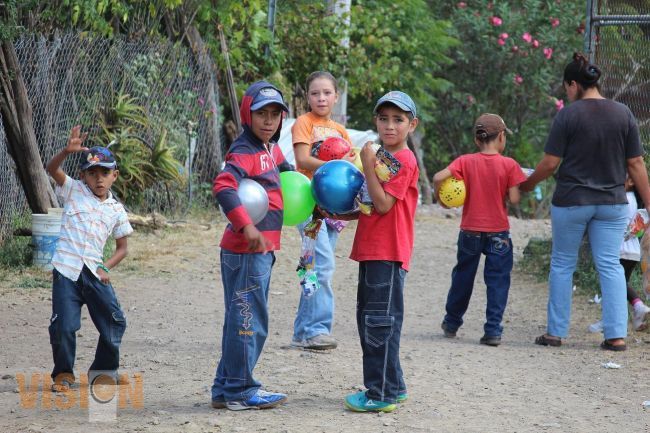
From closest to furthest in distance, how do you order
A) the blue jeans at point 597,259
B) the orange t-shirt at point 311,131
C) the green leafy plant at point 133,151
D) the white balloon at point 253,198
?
the white balloon at point 253,198 → the orange t-shirt at point 311,131 → the blue jeans at point 597,259 → the green leafy plant at point 133,151

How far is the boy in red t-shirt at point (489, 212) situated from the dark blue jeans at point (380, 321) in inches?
87.0

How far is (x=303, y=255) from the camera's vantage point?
5.35 meters

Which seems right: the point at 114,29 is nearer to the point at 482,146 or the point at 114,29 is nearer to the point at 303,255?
the point at 482,146

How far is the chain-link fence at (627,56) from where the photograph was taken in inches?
356

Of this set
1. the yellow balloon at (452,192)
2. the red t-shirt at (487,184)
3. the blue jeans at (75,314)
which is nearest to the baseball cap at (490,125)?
the red t-shirt at (487,184)

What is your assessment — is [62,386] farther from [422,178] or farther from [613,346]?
[422,178]

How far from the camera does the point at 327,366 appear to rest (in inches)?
243

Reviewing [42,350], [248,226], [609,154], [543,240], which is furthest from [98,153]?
[543,240]

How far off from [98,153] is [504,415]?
2623 millimetres

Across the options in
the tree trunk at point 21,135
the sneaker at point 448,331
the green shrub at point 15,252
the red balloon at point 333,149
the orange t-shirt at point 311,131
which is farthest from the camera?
the tree trunk at point 21,135

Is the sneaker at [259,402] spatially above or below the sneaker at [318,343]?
below

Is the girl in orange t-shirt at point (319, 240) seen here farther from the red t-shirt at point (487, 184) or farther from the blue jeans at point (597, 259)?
the blue jeans at point (597, 259)

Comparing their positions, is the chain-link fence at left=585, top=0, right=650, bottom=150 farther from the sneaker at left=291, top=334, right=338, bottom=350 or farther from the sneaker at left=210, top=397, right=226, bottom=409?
the sneaker at left=210, top=397, right=226, bottom=409

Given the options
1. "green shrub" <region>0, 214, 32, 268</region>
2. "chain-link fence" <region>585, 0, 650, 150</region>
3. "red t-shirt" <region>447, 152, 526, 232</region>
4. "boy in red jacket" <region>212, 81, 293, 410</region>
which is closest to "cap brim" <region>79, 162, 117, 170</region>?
"boy in red jacket" <region>212, 81, 293, 410</region>
